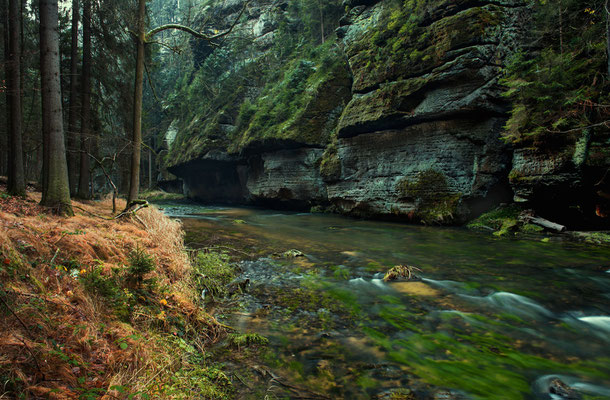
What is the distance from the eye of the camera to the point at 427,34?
1443 centimetres

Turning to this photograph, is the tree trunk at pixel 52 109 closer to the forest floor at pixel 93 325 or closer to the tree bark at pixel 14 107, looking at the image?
the forest floor at pixel 93 325

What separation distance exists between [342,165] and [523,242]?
10183 mm

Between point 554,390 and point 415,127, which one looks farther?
point 415,127

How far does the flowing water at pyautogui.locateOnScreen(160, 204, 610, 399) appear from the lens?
3.10 meters

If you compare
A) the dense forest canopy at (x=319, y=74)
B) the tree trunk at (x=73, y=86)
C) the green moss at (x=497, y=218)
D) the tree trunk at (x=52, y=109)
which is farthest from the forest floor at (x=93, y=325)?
the green moss at (x=497, y=218)

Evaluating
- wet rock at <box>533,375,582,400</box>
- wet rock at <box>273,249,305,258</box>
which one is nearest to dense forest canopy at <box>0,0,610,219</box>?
wet rock at <box>273,249,305,258</box>

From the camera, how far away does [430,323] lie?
14.5 ft

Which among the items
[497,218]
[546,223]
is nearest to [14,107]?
[497,218]

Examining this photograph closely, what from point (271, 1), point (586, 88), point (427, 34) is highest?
point (271, 1)

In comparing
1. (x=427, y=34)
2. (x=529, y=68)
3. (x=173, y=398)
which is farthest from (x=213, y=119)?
(x=173, y=398)

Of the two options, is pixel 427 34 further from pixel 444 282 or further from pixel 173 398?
pixel 173 398

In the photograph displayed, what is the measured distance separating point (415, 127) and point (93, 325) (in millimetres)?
14916

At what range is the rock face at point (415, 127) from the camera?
12641 mm

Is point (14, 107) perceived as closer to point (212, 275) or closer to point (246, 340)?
point (212, 275)
